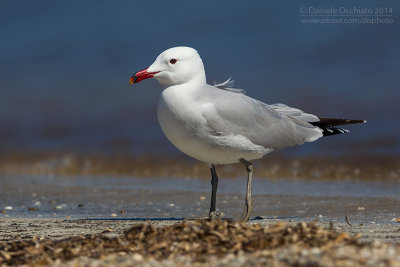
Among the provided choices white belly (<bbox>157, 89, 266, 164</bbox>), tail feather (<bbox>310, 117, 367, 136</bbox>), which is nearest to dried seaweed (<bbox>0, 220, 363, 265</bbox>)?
white belly (<bbox>157, 89, 266, 164</bbox>)

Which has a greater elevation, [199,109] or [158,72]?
[158,72]

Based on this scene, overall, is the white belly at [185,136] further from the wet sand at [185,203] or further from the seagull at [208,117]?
the wet sand at [185,203]

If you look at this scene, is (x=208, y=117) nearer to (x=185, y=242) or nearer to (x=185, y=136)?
(x=185, y=136)

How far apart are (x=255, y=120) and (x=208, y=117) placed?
0.58 metres

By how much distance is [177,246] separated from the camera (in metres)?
3.71

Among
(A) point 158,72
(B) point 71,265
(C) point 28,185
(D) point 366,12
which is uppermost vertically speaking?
(D) point 366,12

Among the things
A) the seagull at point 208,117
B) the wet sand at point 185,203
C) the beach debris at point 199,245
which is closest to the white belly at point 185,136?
the seagull at point 208,117

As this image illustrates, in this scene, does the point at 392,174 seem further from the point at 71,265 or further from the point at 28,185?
the point at 71,265

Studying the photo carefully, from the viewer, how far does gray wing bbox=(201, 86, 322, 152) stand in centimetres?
546

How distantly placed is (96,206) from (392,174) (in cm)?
426

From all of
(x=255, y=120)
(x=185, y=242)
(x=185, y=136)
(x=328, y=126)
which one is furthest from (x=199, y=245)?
(x=328, y=126)

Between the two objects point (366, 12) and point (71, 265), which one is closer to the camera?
point (71, 265)

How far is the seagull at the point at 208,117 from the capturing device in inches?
212

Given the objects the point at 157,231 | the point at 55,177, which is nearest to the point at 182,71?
the point at 157,231
